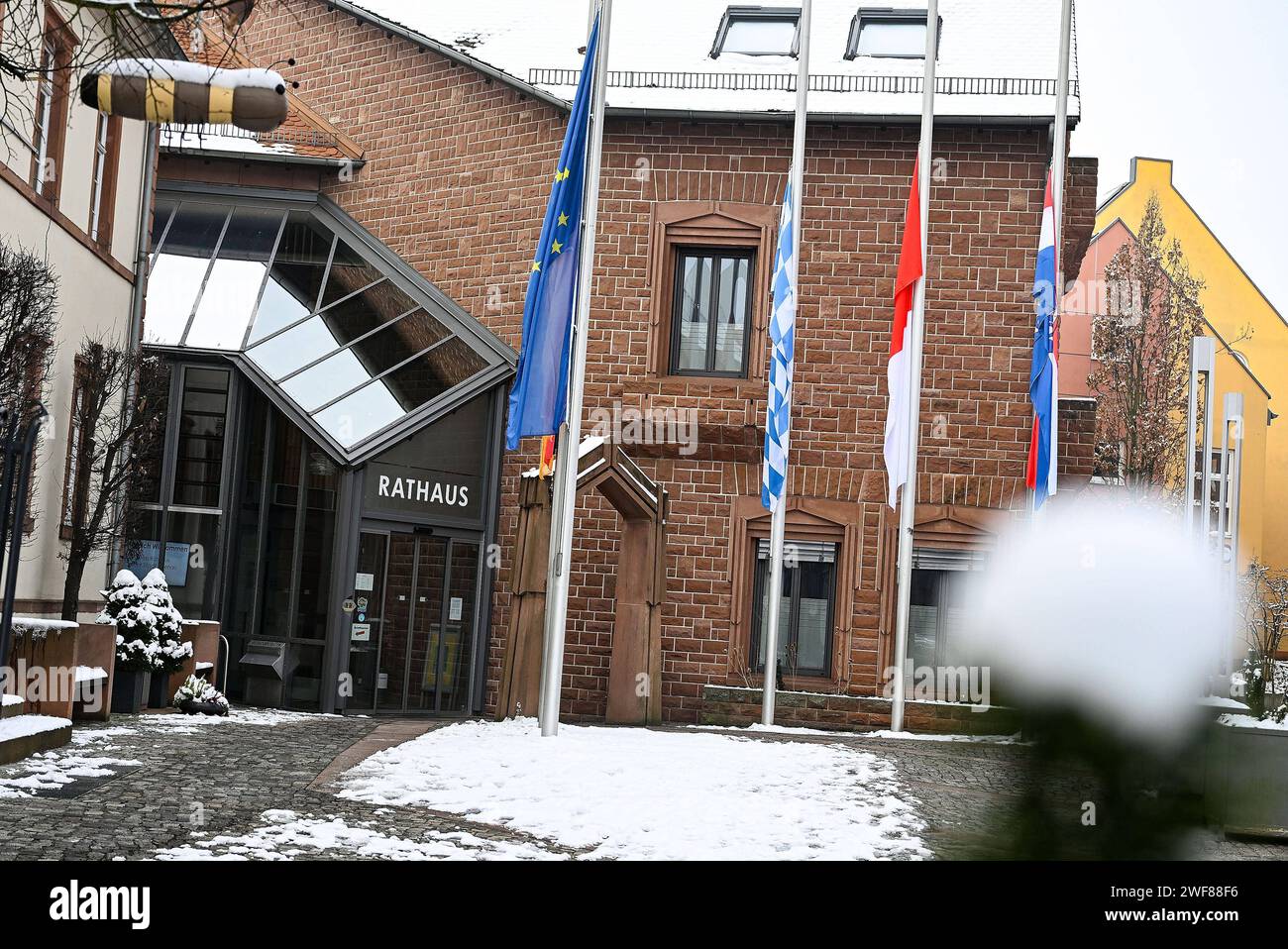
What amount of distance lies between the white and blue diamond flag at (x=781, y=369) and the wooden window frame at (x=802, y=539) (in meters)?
2.25

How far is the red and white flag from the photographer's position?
564 inches

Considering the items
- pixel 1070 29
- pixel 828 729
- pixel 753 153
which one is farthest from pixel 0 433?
pixel 1070 29

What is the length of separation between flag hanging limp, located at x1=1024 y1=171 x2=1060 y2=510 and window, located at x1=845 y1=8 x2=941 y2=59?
4.67m

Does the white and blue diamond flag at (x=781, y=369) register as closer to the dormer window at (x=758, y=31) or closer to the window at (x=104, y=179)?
the dormer window at (x=758, y=31)

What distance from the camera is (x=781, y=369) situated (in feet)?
47.6

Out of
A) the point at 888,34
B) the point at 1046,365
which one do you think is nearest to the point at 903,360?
the point at 1046,365

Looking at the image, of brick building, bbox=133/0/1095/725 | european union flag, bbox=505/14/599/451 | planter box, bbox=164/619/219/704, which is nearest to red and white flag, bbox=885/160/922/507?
brick building, bbox=133/0/1095/725

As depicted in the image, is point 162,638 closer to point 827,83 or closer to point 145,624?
point 145,624

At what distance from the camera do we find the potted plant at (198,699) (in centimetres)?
1345

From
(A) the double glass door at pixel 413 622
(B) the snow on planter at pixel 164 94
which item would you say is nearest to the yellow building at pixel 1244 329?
(A) the double glass door at pixel 413 622

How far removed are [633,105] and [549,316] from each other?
7.01 m

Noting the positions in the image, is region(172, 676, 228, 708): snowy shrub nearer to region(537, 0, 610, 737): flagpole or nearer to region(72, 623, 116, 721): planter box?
region(72, 623, 116, 721): planter box

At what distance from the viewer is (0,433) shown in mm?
9516
